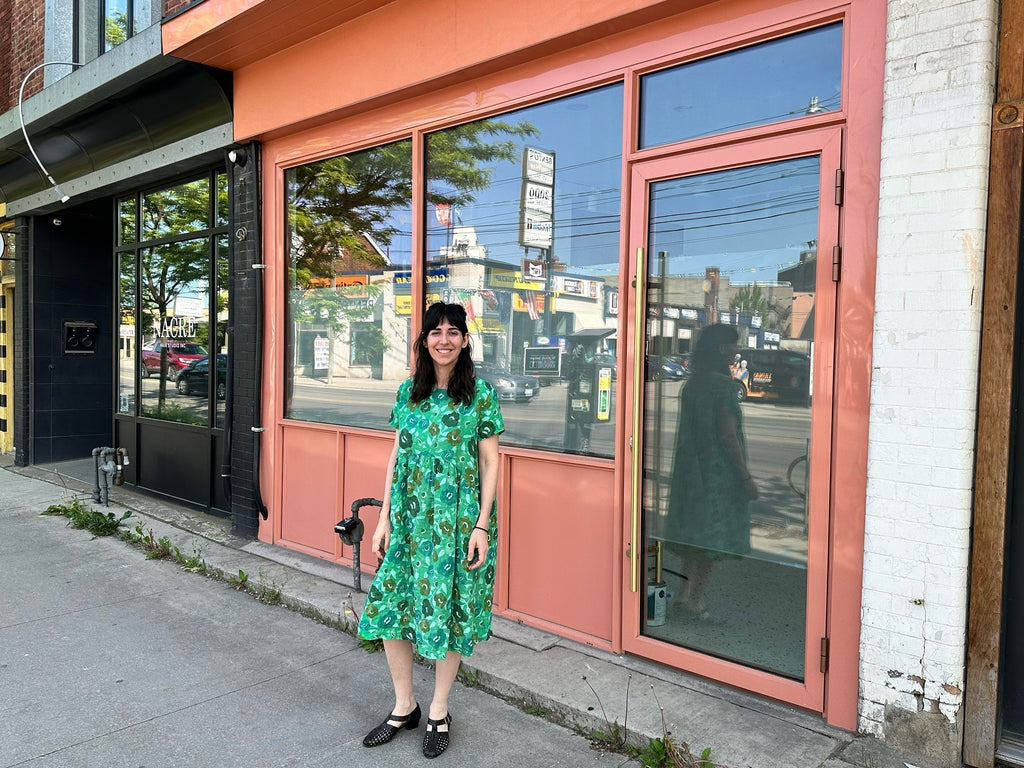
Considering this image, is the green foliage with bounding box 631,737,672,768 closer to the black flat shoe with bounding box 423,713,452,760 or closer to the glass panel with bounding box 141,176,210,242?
the black flat shoe with bounding box 423,713,452,760

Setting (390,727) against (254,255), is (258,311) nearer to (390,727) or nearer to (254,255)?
(254,255)

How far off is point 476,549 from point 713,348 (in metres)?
1.53

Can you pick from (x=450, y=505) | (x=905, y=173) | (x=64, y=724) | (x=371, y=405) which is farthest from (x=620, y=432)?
(x=64, y=724)

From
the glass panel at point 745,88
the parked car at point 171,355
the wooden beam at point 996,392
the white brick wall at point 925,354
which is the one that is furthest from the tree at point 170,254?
the wooden beam at point 996,392

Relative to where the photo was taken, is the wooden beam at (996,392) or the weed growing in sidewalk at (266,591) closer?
the wooden beam at (996,392)

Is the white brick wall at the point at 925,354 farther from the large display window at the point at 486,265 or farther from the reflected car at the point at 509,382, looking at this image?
the reflected car at the point at 509,382

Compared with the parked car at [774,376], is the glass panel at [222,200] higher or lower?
higher

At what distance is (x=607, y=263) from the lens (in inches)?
164

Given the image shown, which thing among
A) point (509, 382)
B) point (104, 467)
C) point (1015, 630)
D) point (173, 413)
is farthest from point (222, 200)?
point (1015, 630)

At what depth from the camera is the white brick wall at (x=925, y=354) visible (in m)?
2.84

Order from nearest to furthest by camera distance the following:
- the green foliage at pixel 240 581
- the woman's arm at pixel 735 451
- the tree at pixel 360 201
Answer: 1. the woman's arm at pixel 735 451
2. the tree at pixel 360 201
3. the green foliage at pixel 240 581

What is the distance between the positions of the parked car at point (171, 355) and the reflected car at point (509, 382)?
12.5 feet

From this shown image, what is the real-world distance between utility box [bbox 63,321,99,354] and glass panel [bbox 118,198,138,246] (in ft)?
7.38

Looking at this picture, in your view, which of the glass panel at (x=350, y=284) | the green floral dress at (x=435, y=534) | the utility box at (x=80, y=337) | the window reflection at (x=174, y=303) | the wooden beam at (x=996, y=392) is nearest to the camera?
the wooden beam at (x=996, y=392)
